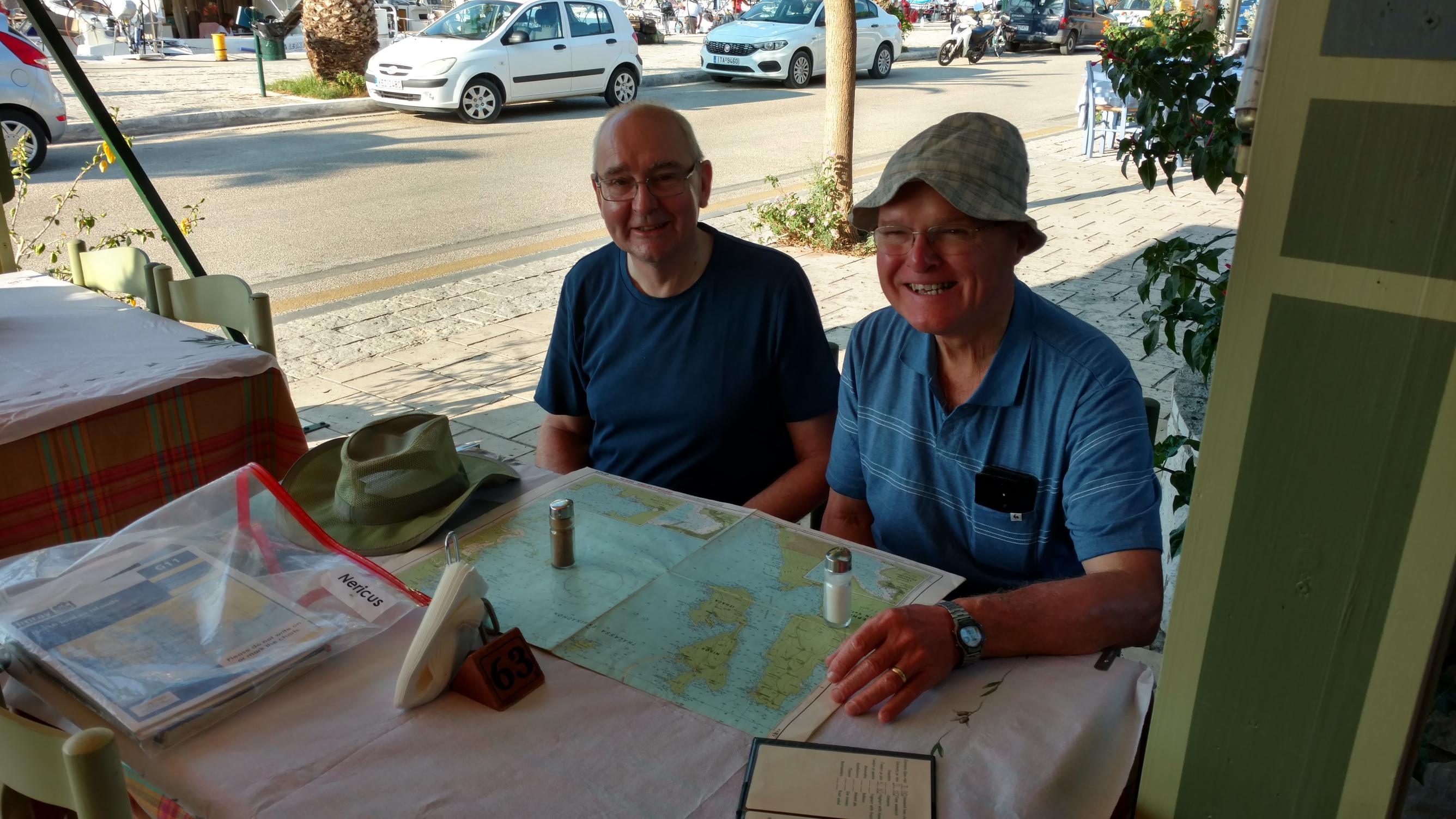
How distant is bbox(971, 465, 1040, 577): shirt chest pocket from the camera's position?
1.85m

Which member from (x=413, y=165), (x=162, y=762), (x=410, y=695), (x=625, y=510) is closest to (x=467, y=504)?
(x=625, y=510)

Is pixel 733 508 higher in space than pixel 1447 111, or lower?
lower

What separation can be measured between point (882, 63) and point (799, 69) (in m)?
2.64

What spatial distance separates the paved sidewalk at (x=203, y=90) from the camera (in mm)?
11969

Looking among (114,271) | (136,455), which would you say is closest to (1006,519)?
(136,455)

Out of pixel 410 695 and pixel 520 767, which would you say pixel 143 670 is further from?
pixel 520 767

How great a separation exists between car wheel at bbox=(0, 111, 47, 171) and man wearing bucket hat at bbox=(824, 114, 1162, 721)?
30.2 ft

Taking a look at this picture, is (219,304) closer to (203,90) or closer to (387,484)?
(387,484)

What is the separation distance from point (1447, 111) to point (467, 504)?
1.62 m

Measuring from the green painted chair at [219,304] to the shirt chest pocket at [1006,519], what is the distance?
186 cm

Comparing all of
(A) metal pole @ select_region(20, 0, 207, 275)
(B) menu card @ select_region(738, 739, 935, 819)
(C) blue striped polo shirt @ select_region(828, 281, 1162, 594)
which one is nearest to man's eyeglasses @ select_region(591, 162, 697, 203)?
(C) blue striped polo shirt @ select_region(828, 281, 1162, 594)

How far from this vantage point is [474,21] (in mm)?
12797

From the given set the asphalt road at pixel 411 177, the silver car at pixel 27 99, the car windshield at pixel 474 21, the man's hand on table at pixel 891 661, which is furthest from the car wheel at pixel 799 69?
the man's hand on table at pixel 891 661

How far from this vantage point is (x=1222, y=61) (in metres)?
2.73
